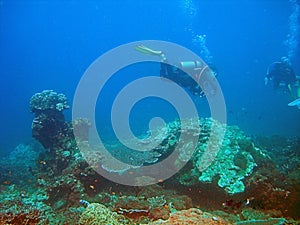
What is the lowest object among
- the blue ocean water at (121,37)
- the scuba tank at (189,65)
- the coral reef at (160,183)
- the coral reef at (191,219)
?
the coral reef at (191,219)

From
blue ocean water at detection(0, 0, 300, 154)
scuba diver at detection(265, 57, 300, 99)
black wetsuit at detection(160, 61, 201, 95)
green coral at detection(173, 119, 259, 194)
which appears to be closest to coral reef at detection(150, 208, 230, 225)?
green coral at detection(173, 119, 259, 194)

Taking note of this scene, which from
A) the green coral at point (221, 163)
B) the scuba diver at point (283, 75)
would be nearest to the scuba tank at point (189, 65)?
the green coral at point (221, 163)

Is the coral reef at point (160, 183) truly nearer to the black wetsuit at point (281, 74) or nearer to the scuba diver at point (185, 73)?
the scuba diver at point (185, 73)

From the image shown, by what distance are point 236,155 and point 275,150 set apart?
6989 millimetres

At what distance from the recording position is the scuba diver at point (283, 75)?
46.1ft

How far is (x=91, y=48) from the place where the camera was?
116938 millimetres

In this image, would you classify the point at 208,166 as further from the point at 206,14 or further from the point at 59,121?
the point at 206,14

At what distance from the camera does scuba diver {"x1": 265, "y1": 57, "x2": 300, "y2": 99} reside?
14.0 meters

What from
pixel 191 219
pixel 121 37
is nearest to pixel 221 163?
pixel 191 219

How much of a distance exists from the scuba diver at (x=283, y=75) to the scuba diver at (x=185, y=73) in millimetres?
5217

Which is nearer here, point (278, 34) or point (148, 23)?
point (278, 34)

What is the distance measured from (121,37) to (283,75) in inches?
3777

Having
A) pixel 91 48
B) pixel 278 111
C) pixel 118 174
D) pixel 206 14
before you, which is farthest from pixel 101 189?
pixel 91 48

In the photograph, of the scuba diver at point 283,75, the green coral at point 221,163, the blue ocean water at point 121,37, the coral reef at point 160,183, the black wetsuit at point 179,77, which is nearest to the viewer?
the coral reef at point 160,183
